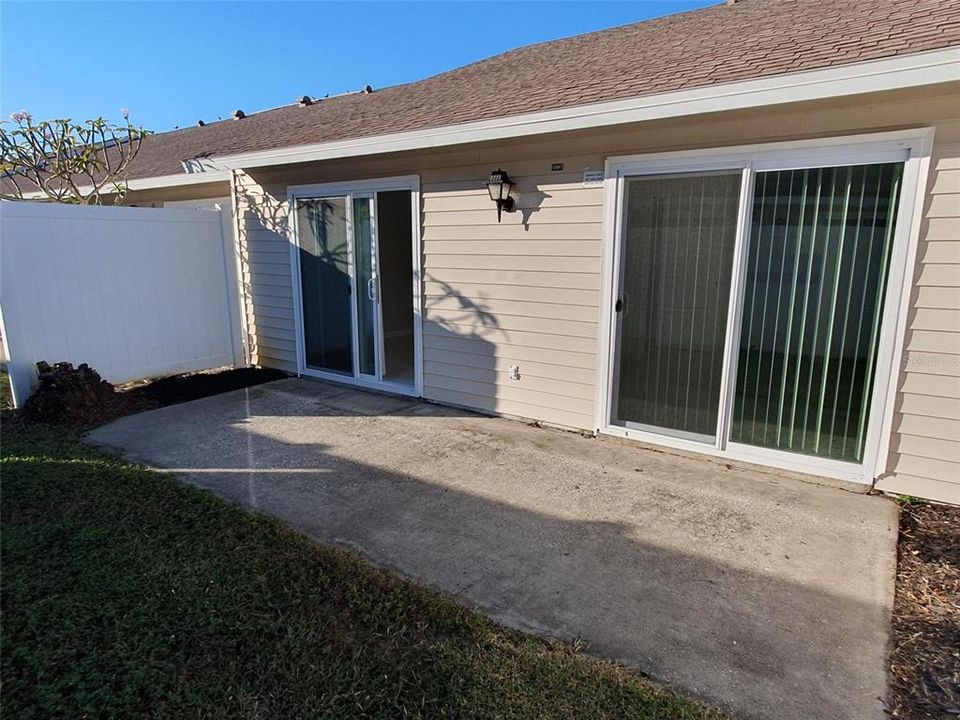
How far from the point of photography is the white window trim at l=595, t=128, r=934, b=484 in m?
3.09

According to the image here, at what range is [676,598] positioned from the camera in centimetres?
238

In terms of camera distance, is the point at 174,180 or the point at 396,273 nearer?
the point at 174,180

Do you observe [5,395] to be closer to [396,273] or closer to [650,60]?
[396,273]

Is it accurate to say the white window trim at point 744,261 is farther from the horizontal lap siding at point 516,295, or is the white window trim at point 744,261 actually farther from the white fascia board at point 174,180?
the white fascia board at point 174,180

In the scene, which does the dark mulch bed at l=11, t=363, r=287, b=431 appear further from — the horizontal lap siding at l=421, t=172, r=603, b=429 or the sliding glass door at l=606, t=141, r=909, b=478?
the sliding glass door at l=606, t=141, r=909, b=478

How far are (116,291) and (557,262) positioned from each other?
14.7 ft

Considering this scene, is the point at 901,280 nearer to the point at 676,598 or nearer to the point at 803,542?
the point at 803,542

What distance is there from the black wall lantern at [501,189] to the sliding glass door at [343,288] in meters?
1.04

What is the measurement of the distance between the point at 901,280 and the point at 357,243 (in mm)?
4455

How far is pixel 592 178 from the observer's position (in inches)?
162

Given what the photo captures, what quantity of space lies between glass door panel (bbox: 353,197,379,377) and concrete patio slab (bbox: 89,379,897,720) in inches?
44.1

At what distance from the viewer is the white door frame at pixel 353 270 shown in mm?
5188

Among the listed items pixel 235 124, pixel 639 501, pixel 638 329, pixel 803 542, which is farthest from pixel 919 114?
pixel 235 124

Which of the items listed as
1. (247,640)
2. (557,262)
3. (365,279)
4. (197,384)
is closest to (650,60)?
(557,262)
